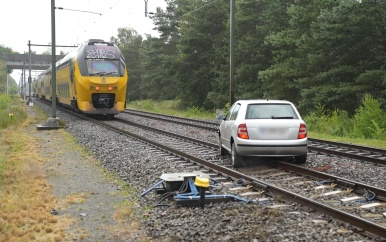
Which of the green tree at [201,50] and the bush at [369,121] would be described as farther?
the green tree at [201,50]

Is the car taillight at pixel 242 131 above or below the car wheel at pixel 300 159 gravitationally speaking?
above

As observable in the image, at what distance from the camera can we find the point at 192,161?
11688 millimetres

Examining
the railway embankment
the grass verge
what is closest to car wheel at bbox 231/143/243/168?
the railway embankment

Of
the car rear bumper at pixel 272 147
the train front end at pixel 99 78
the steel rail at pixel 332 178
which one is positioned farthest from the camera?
the train front end at pixel 99 78

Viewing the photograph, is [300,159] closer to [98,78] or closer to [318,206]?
[318,206]

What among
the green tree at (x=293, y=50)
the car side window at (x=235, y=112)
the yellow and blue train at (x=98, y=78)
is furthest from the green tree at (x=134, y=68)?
the car side window at (x=235, y=112)

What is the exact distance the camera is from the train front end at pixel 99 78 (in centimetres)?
2488

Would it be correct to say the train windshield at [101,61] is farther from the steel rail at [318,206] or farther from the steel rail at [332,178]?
the steel rail at [332,178]

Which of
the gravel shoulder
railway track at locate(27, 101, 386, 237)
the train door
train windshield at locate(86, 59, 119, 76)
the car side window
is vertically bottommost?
the gravel shoulder

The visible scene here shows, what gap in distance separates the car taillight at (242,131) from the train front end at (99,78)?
51.9 ft

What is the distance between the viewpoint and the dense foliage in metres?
25.5

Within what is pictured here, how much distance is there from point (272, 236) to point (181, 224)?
132cm

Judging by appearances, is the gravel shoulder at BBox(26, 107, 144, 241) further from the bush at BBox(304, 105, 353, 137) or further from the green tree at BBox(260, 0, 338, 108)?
the green tree at BBox(260, 0, 338, 108)

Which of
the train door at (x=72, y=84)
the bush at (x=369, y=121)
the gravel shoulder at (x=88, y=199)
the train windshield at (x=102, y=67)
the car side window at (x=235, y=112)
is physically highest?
the train windshield at (x=102, y=67)
